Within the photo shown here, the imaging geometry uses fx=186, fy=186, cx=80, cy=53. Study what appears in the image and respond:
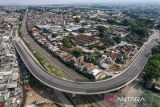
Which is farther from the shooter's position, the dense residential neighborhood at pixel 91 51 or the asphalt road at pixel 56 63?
the dense residential neighborhood at pixel 91 51

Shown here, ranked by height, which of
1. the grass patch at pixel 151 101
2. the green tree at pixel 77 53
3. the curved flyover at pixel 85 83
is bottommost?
the grass patch at pixel 151 101

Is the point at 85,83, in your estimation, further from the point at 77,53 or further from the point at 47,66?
the point at 77,53

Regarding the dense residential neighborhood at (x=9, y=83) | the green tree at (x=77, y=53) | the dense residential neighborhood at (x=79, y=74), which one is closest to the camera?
the dense residential neighborhood at (x=9, y=83)

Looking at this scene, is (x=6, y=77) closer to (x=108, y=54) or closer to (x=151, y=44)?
(x=108, y=54)

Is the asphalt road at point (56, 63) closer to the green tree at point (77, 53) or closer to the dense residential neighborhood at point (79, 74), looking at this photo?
the dense residential neighborhood at point (79, 74)

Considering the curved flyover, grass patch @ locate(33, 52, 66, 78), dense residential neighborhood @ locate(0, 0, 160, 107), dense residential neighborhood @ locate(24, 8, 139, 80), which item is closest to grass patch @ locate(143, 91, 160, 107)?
dense residential neighborhood @ locate(0, 0, 160, 107)

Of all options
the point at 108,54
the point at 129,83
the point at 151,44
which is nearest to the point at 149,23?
the point at 151,44

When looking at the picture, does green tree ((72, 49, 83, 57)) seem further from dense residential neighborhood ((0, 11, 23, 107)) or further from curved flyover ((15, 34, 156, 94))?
dense residential neighborhood ((0, 11, 23, 107))

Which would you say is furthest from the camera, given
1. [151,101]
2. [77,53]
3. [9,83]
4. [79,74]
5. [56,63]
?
[77,53]

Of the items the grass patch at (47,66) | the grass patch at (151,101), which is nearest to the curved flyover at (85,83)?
the grass patch at (47,66)

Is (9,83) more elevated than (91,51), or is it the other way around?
(91,51)

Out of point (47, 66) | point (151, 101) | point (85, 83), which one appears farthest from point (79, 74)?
point (151, 101)
